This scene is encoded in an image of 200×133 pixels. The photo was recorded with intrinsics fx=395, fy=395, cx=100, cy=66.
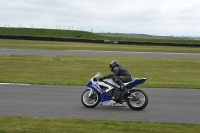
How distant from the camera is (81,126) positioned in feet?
29.1

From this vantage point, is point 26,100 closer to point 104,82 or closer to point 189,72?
point 104,82

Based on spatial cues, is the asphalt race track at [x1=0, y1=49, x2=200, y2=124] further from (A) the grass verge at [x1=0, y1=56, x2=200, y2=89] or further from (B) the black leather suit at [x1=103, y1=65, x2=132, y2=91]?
(A) the grass verge at [x1=0, y1=56, x2=200, y2=89]

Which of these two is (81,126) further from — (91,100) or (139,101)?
(139,101)

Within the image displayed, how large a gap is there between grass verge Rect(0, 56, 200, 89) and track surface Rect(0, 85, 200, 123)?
142 inches

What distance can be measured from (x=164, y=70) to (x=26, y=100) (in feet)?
52.7

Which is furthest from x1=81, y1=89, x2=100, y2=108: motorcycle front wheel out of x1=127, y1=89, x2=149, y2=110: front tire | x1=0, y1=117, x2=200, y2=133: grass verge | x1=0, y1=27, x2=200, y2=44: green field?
x1=0, y1=27, x2=200, y2=44: green field

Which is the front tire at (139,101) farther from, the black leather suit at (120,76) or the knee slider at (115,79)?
the knee slider at (115,79)

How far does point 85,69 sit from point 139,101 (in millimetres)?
14748

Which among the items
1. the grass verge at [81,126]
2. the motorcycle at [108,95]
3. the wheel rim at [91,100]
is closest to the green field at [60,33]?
the wheel rim at [91,100]

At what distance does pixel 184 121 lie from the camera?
32.7 ft

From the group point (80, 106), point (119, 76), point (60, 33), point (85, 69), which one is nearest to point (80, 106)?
point (80, 106)

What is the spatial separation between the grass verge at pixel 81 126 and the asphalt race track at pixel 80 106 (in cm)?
69

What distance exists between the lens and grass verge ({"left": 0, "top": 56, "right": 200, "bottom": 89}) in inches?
834

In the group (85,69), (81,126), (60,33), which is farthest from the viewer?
(60,33)
